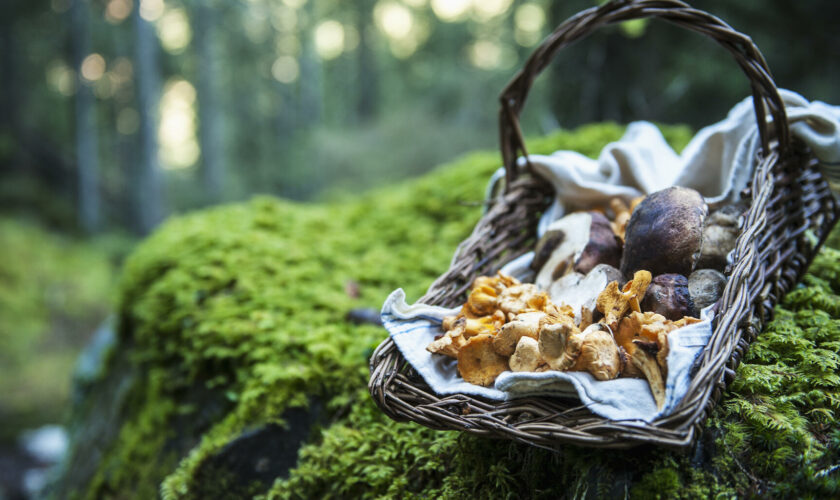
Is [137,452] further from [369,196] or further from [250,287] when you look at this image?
[369,196]

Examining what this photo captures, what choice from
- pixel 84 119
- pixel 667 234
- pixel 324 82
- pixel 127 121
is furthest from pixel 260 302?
pixel 324 82

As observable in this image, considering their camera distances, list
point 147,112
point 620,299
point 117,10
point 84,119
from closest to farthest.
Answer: point 620,299
point 147,112
point 84,119
point 117,10

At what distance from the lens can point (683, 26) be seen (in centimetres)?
155

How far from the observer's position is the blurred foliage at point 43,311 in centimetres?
673

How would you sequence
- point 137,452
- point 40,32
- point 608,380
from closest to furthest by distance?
point 608,380 → point 137,452 → point 40,32

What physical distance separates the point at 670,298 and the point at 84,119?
1502 centimetres

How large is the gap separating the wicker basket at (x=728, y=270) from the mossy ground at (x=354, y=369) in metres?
0.12

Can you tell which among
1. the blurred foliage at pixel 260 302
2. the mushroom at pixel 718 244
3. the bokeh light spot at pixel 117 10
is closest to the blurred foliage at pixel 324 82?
the bokeh light spot at pixel 117 10

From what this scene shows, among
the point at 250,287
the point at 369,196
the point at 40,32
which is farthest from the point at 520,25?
the point at 40,32

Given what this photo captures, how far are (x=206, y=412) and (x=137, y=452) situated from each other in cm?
52

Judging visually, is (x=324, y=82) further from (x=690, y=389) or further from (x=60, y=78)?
(x=690, y=389)

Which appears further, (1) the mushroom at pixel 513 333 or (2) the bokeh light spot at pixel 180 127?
(2) the bokeh light spot at pixel 180 127

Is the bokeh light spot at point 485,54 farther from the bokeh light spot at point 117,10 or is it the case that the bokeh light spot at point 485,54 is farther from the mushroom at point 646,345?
the mushroom at point 646,345

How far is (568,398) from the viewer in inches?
45.4
